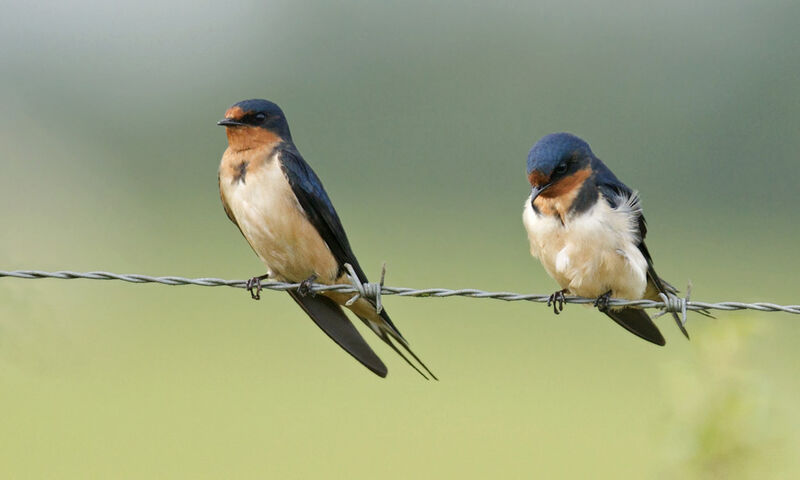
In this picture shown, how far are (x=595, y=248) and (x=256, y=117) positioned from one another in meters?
1.35

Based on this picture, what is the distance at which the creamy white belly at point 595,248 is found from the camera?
3998mm

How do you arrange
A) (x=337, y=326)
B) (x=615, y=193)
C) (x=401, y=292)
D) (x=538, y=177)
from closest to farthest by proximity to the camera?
(x=401, y=292), (x=538, y=177), (x=615, y=193), (x=337, y=326)

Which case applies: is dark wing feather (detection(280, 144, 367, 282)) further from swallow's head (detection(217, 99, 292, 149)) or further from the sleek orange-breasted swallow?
swallow's head (detection(217, 99, 292, 149))

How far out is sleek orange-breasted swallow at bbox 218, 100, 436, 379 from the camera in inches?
164

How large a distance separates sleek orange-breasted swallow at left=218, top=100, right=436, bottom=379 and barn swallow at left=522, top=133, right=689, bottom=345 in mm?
627

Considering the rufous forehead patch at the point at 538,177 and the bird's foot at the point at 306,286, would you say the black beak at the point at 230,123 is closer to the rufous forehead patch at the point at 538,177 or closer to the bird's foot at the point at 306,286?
the bird's foot at the point at 306,286

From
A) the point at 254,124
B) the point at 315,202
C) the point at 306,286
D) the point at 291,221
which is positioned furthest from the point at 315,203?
the point at 254,124

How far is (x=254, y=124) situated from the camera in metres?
4.36

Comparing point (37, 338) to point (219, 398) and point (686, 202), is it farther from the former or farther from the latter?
point (686, 202)

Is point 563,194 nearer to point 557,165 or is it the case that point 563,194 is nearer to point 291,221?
point 557,165

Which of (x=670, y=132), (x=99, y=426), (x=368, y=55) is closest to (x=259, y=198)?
(x=99, y=426)

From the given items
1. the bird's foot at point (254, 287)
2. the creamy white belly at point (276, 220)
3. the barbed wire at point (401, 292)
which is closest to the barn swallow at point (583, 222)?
the barbed wire at point (401, 292)

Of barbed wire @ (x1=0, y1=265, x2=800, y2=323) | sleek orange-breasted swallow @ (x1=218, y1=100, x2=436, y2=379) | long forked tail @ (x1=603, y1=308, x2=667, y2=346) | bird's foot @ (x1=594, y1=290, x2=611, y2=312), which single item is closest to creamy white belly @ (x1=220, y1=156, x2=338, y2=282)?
sleek orange-breasted swallow @ (x1=218, y1=100, x2=436, y2=379)

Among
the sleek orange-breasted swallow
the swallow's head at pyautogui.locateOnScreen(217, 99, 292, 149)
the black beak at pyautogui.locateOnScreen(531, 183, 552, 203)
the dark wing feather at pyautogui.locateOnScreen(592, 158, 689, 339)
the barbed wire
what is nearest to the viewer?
the barbed wire
